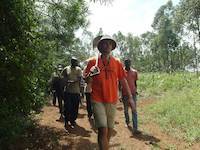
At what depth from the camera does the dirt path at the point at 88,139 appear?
970 centimetres

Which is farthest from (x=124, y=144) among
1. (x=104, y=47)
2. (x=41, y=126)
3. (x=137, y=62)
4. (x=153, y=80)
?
(x=137, y=62)

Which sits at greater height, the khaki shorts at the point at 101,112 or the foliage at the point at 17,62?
the foliage at the point at 17,62

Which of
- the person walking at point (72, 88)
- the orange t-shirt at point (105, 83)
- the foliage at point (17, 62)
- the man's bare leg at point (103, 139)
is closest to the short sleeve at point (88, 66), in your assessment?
the orange t-shirt at point (105, 83)

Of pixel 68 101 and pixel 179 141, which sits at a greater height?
pixel 68 101

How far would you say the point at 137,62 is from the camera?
274ft

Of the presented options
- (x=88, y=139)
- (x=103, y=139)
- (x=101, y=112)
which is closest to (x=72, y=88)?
(x=88, y=139)

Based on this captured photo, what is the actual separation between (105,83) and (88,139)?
4.00 meters

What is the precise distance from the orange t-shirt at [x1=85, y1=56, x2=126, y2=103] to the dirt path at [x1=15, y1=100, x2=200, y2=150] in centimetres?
294

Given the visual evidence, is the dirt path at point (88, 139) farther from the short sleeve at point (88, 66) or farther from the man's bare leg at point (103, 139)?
the short sleeve at point (88, 66)

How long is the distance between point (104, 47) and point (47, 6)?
15.5ft

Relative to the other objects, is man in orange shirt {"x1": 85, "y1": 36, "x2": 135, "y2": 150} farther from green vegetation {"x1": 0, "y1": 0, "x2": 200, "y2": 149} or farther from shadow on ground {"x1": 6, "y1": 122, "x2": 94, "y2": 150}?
shadow on ground {"x1": 6, "y1": 122, "x2": 94, "y2": 150}

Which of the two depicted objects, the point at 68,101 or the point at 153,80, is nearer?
the point at 68,101

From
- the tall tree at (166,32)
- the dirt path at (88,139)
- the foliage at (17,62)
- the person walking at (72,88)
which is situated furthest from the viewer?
the tall tree at (166,32)

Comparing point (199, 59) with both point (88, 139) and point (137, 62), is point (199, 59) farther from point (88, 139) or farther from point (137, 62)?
point (88, 139)
